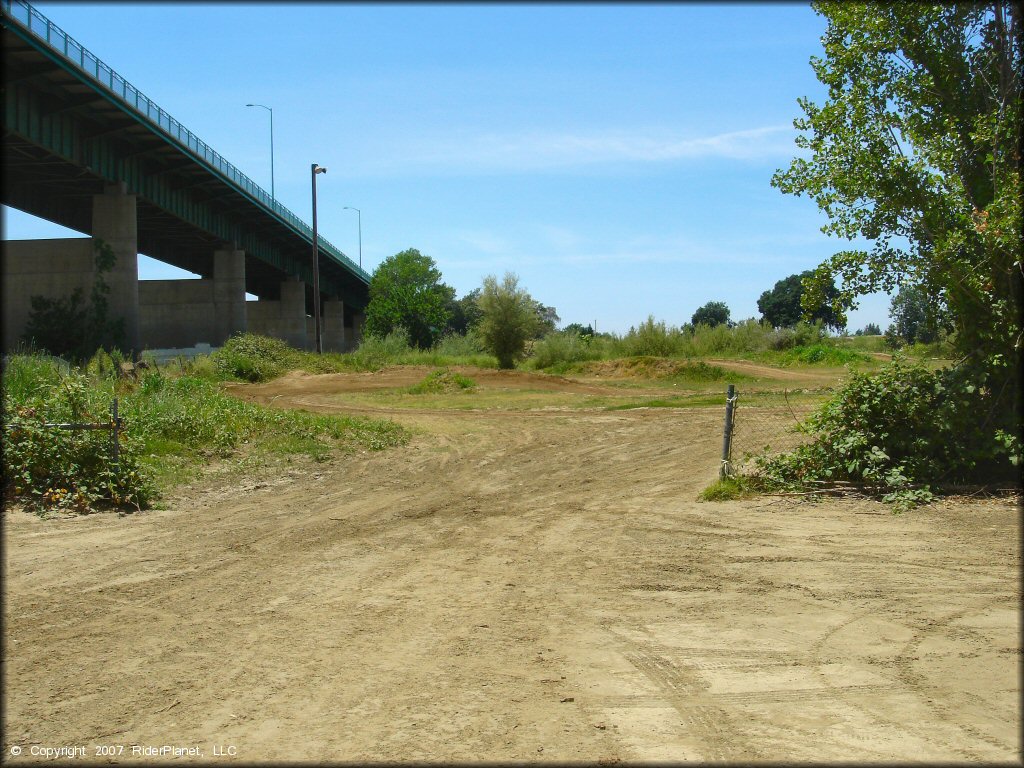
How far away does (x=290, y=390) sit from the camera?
30984 mm

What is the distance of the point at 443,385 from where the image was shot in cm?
3038

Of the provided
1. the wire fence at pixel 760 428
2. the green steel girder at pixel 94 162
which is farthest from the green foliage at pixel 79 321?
the wire fence at pixel 760 428

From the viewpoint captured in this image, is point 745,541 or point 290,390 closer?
point 745,541

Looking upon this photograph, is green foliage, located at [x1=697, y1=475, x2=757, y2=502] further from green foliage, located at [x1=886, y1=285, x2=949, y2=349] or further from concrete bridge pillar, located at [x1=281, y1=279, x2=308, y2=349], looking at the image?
concrete bridge pillar, located at [x1=281, y1=279, x2=308, y2=349]

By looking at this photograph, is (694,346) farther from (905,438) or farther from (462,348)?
(905,438)

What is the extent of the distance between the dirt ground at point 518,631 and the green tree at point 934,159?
256 cm

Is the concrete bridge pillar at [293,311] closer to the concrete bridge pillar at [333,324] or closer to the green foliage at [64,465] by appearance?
the concrete bridge pillar at [333,324]

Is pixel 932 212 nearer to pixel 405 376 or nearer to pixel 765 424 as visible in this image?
pixel 765 424

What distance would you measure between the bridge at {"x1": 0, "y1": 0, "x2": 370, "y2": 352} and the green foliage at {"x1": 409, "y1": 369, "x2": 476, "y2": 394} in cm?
1618

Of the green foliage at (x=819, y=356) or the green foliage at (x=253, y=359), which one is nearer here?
the green foliage at (x=253, y=359)

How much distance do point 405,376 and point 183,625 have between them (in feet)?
101

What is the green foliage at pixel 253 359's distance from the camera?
3475cm

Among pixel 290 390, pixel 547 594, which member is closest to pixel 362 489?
pixel 547 594

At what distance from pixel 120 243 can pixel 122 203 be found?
6.23ft
